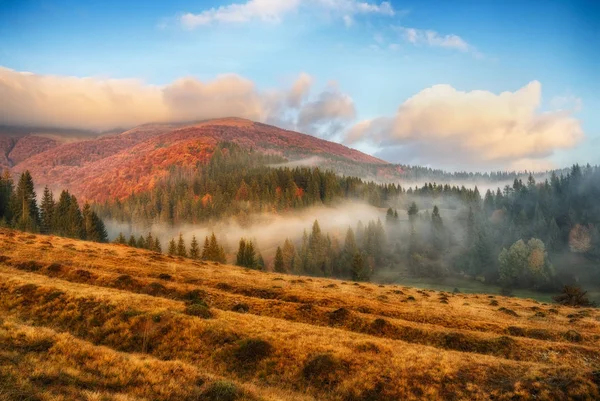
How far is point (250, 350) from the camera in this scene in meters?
19.6

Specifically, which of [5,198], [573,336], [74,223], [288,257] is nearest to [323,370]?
[573,336]

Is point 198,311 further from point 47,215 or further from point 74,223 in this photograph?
point 47,215

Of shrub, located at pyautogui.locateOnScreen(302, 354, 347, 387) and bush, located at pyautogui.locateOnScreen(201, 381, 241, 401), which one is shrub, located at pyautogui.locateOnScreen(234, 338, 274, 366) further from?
bush, located at pyautogui.locateOnScreen(201, 381, 241, 401)

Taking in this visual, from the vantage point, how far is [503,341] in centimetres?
2403

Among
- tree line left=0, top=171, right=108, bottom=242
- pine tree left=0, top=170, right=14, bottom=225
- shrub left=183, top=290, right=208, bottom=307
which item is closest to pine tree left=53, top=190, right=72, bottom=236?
tree line left=0, top=171, right=108, bottom=242

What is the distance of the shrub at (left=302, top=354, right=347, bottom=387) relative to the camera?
A: 695 inches

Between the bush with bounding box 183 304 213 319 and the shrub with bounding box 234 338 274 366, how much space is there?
498 cm

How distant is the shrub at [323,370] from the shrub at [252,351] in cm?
263

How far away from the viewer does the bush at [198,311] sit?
23.9 meters

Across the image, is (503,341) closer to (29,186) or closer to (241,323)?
(241,323)

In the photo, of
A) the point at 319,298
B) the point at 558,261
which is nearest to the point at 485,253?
the point at 558,261

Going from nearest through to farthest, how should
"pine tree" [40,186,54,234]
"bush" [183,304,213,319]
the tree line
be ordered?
"bush" [183,304,213,319]
the tree line
"pine tree" [40,186,54,234]

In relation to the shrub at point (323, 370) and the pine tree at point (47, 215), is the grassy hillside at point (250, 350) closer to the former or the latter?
the shrub at point (323, 370)

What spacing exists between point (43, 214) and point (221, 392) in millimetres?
129063
